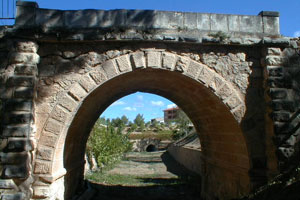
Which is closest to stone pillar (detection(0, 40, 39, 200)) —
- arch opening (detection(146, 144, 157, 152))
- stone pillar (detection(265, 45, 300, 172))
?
stone pillar (detection(265, 45, 300, 172))

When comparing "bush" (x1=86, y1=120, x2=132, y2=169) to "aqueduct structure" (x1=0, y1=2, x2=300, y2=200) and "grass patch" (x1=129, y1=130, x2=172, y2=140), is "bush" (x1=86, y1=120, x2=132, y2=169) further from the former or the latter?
"grass patch" (x1=129, y1=130, x2=172, y2=140)

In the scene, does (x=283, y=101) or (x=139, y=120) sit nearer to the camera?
(x=283, y=101)

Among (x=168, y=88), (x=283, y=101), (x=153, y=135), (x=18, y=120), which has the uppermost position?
(x=168, y=88)

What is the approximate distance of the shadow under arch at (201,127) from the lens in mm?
4852

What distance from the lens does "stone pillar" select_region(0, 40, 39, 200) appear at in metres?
4.00

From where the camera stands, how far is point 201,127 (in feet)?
22.5

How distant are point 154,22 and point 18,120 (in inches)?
112

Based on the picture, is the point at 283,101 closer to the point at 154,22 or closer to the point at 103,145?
the point at 154,22

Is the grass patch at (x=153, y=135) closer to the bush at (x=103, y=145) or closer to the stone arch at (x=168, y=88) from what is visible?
the bush at (x=103, y=145)

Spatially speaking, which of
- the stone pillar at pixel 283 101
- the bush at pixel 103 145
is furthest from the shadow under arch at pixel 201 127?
the bush at pixel 103 145

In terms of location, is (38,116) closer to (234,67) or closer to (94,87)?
(94,87)

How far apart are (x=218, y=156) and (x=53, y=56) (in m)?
4.20

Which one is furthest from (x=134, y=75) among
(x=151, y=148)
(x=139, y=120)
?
(x=139, y=120)

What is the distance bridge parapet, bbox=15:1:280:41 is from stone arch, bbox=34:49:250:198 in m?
0.52
